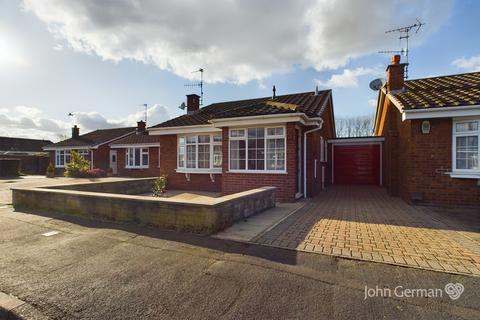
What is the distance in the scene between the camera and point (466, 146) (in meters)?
8.22


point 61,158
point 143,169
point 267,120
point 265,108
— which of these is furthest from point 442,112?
point 61,158

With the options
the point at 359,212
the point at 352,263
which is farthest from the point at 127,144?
the point at 352,263

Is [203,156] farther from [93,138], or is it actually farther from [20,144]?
[20,144]

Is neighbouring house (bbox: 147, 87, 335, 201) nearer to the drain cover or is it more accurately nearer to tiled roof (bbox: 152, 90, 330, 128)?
tiled roof (bbox: 152, 90, 330, 128)

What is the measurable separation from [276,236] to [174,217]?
87.6 inches

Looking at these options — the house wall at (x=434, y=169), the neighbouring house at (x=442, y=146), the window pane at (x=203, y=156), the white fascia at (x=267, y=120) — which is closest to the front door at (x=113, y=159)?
the window pane at (x=203, y=156)

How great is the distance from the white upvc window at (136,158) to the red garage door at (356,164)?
50.0ft

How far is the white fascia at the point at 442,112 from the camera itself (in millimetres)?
7824

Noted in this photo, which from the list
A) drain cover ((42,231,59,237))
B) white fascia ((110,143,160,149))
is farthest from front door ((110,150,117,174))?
drain cover ((42,231,59,237))

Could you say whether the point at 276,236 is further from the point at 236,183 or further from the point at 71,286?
the point at 236,183

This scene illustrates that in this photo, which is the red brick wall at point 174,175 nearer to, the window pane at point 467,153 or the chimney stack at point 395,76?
the chimney stack at point 395,76

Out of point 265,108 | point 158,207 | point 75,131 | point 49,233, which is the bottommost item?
point 49,233

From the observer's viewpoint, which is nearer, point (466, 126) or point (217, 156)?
point (466, 126)

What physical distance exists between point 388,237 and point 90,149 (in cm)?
2667
